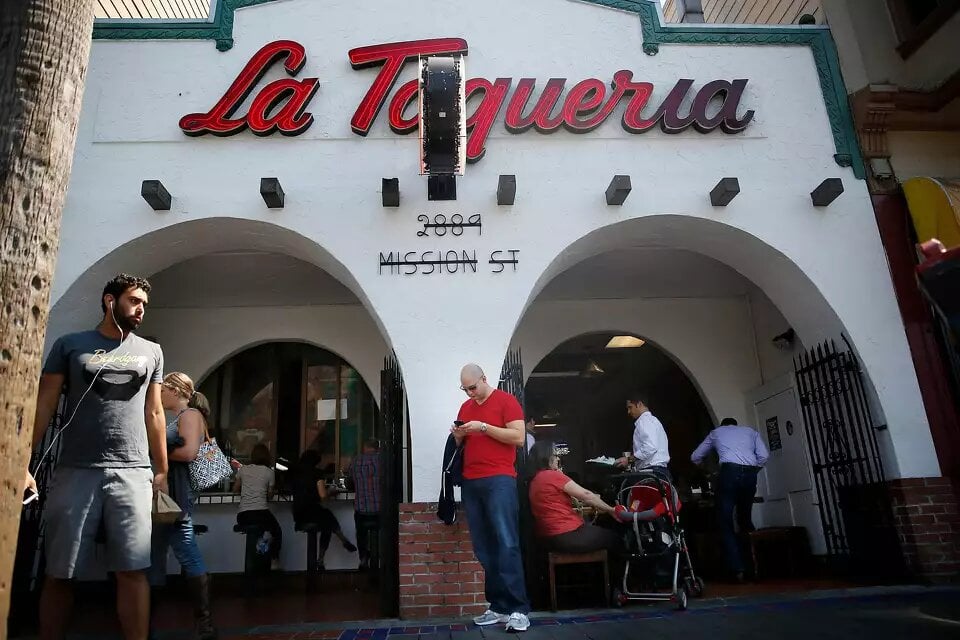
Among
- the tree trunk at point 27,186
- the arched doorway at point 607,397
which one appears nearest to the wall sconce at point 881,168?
the arched doorway at point 607,397

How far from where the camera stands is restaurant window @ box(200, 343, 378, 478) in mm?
9016

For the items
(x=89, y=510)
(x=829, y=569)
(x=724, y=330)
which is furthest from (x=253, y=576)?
(x=724, y=330)

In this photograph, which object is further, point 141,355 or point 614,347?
point 614,347

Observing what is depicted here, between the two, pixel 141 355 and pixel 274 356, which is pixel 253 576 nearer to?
pixel 274 356

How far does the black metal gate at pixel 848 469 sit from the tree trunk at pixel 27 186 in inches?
251

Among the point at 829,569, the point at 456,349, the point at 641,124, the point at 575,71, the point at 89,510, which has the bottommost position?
the point at 829,569

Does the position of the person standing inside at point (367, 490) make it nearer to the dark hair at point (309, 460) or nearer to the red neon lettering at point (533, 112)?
the dark hair at point (309, 460)

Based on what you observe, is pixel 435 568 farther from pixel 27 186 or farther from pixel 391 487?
pixel 27 186

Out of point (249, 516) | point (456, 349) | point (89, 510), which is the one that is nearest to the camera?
point (89, 510)

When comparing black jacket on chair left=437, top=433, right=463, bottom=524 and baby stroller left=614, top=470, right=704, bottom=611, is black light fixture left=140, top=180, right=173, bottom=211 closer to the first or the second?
black jacket on chair left=437, top=433, right=463, bottom=524

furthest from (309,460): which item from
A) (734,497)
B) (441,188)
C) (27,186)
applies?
(27,186)

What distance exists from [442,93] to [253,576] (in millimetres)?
5240

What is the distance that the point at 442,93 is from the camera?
5973 millimetres

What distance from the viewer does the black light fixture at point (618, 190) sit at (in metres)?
6.01
